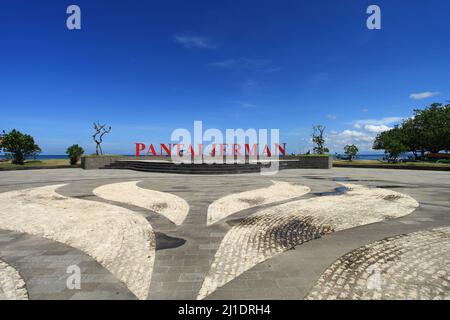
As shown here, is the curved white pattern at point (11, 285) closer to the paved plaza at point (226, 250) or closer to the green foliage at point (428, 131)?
the paved plaza at point (226, 250)

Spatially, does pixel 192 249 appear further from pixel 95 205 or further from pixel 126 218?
pixel 95 205

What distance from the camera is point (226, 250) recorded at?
5.24m

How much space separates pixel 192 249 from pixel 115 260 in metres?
1.64

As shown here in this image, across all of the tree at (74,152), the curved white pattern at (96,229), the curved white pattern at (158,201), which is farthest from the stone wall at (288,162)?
the curved white pattern at (96,229)

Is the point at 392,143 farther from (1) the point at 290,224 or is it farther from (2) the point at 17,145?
(2) the point at 17,145

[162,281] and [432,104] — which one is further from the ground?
[432,104]

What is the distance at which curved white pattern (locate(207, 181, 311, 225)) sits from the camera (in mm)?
8406

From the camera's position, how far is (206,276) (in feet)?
13.5

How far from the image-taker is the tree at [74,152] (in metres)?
31.3

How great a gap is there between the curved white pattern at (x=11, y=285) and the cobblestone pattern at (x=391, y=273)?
4.54 meters

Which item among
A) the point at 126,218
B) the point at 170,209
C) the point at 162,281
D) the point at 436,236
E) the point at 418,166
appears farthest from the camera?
the point at 418,166

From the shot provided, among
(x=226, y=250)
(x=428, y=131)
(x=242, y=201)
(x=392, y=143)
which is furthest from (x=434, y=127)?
(x=226, y=250)

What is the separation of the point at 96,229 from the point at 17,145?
40.7 metres
